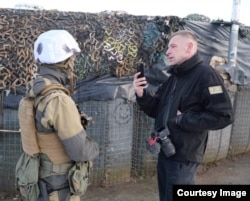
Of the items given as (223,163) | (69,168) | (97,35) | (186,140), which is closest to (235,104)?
(223,163)

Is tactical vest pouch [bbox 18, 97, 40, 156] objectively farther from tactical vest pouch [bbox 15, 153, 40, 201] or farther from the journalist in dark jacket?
the journalist in dark jacket

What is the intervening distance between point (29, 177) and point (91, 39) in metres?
2.78

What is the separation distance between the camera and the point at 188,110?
2.89 meters

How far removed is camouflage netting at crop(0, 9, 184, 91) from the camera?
455 centimetres

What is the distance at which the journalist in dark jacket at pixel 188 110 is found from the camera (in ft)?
9.12

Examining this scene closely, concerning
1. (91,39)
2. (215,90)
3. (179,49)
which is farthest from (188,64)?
(91,39)

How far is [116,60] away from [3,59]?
1.51m

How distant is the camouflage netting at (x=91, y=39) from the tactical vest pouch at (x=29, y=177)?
221 cm

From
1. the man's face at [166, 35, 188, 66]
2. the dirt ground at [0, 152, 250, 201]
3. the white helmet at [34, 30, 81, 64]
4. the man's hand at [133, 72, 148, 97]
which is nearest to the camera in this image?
the white helmet at [34, 30, 81, 64]

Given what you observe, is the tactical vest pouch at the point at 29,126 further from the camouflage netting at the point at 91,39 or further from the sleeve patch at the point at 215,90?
the camouflage netting at the point at 91,39

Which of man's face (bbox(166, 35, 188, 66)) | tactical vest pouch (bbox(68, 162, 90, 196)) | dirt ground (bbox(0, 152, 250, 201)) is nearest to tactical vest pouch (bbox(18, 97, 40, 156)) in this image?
tactical vest pouch (bbox(68, 162, 90, 196))

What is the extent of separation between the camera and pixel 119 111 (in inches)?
197

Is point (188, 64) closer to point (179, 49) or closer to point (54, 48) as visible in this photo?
point (179, 49)

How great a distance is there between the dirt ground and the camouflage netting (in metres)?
1.59
